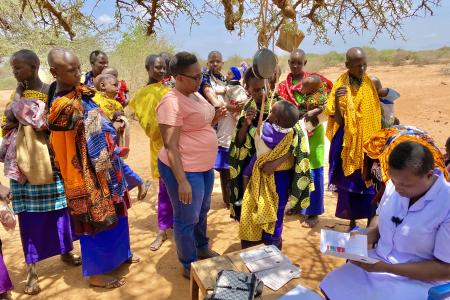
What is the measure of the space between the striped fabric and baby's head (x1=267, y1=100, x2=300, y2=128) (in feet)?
5.91

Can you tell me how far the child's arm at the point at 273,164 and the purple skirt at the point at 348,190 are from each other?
91 cm

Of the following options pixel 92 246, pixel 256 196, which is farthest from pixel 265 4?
pixel 92 246

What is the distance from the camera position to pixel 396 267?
1.90 metres

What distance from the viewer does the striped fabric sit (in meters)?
2.87

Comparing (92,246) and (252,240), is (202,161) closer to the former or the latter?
(252,240)

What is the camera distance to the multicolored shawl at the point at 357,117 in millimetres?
3316

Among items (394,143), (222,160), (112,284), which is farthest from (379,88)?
(112,284)

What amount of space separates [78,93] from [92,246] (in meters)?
1.21

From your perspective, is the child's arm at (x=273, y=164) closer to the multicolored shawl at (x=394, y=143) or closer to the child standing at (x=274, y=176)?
the child standing at (x=274, y=176)

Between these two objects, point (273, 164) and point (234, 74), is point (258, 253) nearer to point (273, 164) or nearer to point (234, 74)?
point (273, 164)

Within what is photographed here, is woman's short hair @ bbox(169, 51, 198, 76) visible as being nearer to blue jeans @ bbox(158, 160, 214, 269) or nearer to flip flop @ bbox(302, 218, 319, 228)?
blue jeans @ bbox(158, 160, 214, 269)

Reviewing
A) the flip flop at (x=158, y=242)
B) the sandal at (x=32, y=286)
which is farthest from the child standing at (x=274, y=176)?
the sandal at (x=32, y=286)

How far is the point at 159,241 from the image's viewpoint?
367 cm

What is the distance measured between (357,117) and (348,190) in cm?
69
